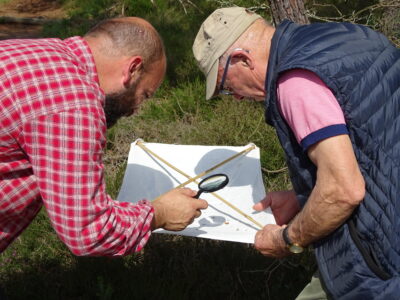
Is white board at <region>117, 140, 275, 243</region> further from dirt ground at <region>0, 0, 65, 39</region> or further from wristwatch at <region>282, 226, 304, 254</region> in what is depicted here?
dirt ground at <region>0, 0, 65, 39</region>

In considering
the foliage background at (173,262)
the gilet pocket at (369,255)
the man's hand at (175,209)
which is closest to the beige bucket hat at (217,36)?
the man's hand at (175,209)

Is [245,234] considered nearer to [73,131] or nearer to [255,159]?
[255,159]

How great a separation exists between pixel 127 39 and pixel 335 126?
75 centimetres

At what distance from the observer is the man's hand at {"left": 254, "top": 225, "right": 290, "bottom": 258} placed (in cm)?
212

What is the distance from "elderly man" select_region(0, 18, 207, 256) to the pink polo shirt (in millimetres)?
533

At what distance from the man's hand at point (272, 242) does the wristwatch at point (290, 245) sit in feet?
0.13

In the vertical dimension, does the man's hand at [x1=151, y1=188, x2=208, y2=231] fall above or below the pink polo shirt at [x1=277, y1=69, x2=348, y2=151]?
below

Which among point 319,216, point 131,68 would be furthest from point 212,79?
point 319,216

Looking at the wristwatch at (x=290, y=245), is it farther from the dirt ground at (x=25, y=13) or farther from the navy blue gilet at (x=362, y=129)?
the dirt ground at (x=25, y=13)

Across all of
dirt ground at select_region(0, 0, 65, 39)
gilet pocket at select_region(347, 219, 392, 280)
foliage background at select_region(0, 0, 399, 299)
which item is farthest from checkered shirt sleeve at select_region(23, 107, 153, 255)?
dirt ground at select_region(0, 0, 65, 39)

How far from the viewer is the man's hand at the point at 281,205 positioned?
2.59 metres

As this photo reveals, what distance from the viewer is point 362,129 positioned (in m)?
1.67

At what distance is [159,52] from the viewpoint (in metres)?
1.96

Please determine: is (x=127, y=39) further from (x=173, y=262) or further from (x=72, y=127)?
(x=173, y=262)
